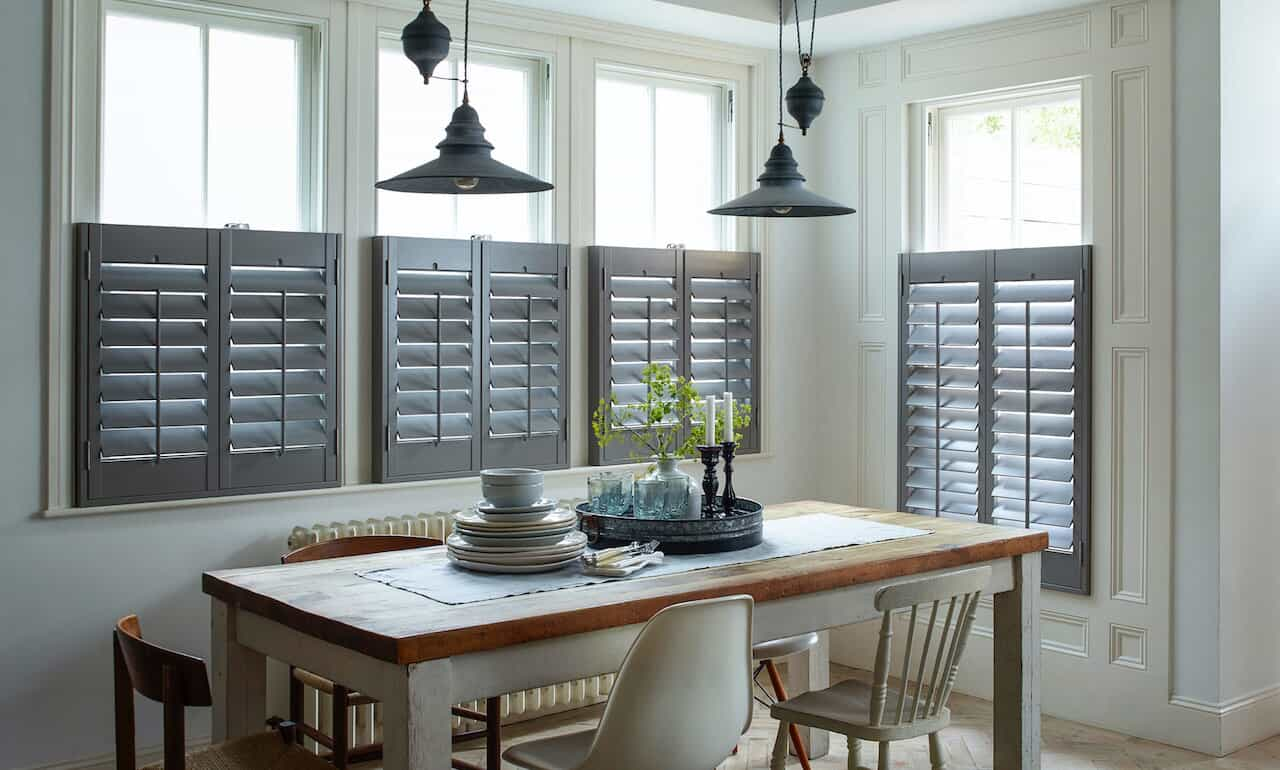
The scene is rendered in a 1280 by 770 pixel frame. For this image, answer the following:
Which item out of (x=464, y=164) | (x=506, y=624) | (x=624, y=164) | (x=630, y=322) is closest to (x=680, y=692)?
(x=506, y=624)

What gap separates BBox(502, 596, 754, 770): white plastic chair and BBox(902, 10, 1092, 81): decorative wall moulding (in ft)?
10.4

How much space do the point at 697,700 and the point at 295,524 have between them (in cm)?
215

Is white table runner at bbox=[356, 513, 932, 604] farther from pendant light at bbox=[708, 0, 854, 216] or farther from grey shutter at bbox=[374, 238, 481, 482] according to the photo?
grey shutter at bbox=[374, 238, 481, 482]

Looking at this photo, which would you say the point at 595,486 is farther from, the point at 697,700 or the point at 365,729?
the point at 365,729

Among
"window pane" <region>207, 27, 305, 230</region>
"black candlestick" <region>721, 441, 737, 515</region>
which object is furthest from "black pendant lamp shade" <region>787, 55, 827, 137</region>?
"window pane" <region>207, 27, 305, 230</region>

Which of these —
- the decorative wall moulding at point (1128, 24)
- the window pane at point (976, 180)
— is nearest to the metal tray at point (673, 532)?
the window pane at point (976, 180)

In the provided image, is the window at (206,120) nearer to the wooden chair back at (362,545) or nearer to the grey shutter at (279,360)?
the grey shutter at (279,360)

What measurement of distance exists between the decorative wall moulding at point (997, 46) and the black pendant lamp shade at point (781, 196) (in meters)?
1.88

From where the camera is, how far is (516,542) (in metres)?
2.98

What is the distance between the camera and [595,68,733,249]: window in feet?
17.0

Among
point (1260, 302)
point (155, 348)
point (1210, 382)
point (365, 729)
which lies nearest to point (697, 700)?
point (365, 729)

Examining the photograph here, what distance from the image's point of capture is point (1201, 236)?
4422mm

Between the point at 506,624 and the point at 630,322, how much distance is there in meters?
2.73

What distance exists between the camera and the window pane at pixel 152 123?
13.2ft
